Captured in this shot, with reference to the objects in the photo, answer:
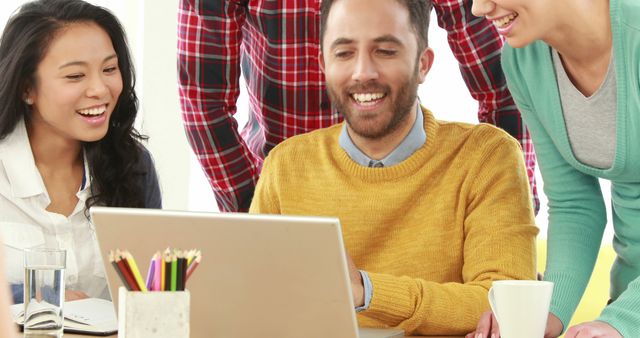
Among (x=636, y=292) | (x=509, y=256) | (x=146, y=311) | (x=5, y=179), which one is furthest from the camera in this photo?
(x=5, y=179)

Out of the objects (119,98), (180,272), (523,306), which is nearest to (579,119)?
(523,306)

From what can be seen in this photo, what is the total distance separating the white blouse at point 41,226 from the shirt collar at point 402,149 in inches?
22.9

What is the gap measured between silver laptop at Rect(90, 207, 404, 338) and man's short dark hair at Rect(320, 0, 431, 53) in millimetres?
823

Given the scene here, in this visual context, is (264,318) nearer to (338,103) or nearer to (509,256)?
(509,256)

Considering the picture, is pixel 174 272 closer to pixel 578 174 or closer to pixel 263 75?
pixel 578 174

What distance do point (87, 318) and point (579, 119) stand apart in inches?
34.8

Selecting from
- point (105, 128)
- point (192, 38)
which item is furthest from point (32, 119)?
point (192, 38)

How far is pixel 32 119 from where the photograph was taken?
7.37 ft

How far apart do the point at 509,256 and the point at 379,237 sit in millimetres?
272

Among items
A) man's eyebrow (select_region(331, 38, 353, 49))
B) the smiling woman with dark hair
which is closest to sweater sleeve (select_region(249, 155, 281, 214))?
man's eyebrow (select_region(331, 38, 353, 49))

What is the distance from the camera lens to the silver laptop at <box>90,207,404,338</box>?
1.20 metres

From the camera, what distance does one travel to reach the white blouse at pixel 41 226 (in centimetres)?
206

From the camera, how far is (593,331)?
1380 mm

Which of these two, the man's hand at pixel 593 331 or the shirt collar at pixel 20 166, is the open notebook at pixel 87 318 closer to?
the shirt collar at pixel 20 166
